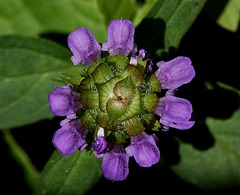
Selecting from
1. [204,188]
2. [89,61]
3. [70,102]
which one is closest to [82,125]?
[70,102]

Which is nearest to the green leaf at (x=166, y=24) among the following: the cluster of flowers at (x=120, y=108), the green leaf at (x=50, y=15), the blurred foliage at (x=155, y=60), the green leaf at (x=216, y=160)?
the blurred foliage at (x=155, y=60)

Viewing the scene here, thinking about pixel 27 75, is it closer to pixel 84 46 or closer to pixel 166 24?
pixel 84 46

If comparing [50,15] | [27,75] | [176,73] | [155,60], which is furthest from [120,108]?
[50,15]

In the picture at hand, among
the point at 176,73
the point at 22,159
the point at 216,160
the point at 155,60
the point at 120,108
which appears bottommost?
the point at 22,159

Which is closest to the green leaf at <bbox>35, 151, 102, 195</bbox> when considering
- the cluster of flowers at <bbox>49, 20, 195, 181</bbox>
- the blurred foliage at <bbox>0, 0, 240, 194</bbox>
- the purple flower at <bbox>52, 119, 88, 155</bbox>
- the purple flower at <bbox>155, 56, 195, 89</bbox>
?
the blurred foliage at <bbox>0, 0, 240, 194</bbox>

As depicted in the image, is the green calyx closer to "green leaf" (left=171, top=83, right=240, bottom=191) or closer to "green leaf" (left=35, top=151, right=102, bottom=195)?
"green leaf" (left=35, top=151, right=102, bottom=195)

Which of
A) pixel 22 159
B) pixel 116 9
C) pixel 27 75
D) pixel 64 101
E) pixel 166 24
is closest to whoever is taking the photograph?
pixel 64 101

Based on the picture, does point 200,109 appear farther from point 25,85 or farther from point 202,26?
point 25,85
